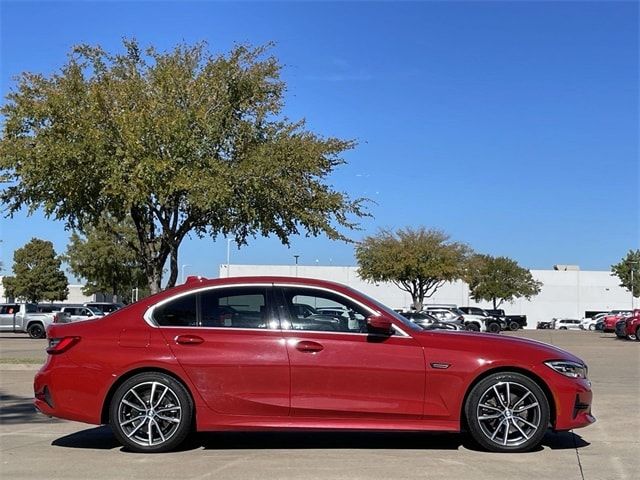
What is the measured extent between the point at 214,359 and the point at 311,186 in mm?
10918

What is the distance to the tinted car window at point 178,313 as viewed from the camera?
23.5 ft

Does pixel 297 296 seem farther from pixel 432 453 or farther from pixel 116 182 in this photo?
pixel 116 182

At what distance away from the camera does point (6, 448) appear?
7387 mm

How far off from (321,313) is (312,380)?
695 mm

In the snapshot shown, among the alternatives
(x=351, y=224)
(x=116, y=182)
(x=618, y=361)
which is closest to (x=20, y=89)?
(x=116, y=182)

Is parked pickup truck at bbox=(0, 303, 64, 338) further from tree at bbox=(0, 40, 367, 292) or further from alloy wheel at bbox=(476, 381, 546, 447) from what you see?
alloy wheel at bbox=(476, 381, 546, 447)

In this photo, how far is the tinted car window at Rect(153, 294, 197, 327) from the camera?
23.5 feet

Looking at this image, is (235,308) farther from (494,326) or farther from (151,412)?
(494,326)

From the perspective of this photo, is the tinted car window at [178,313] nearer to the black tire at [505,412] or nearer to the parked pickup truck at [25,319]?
the black tire at [505,412]

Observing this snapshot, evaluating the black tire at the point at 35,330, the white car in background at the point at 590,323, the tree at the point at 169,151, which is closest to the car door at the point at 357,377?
the tree at the point at 169,151

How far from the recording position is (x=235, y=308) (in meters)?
7.22

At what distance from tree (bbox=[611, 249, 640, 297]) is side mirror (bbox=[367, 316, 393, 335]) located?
69.9m

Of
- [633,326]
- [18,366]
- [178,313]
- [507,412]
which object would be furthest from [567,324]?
[178,313]

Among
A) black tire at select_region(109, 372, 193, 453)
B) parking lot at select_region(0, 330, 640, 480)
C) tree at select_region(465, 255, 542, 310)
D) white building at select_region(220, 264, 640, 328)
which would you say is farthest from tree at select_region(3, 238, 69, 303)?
black tire at select_region(109, 372, 193, 453)
